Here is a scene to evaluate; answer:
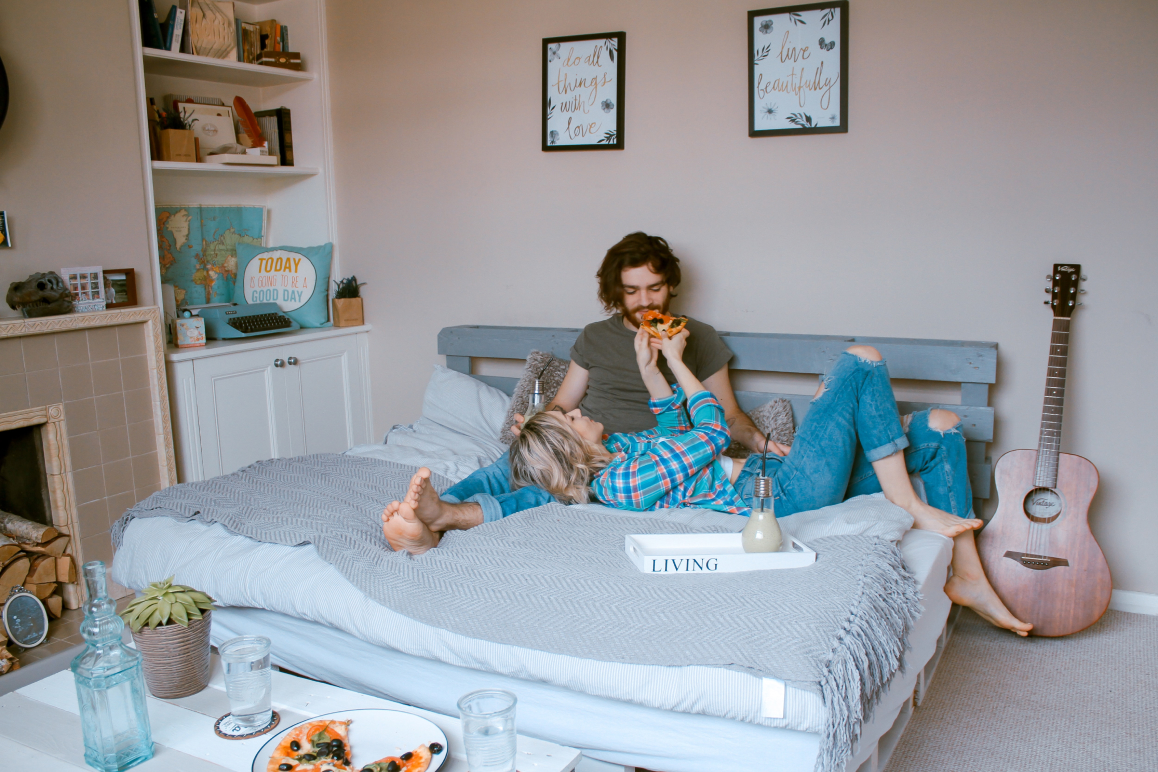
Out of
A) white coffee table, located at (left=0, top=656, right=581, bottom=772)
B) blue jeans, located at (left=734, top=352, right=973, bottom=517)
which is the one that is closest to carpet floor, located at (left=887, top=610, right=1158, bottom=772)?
blue jeans, located at (left=734, top=352, right=973, bottom=517)

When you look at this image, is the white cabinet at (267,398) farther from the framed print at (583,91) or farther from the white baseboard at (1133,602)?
the white baseboard at (1133,602)

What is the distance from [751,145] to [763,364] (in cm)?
71

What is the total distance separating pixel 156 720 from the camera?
4.44 ft

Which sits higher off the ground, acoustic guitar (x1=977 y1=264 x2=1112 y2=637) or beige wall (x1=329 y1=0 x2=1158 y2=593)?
beige wall (x1=329 y1=0 x2=1158 y2=593)

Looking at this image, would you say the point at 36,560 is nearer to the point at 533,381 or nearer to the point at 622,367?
the point at 533,381

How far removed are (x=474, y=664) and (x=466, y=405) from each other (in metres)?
1.49

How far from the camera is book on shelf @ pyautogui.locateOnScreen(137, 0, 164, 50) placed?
2932 mm

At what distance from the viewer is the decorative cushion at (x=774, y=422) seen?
257cm

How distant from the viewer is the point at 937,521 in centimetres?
207

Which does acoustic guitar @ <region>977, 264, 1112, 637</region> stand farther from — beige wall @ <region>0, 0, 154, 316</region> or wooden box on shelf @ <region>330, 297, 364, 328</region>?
beige wall @ <region>0, 0, 154, 316</region>

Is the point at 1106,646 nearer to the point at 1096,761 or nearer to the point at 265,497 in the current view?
the point at 1096,761

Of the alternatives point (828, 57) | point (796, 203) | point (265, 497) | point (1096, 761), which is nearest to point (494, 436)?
point (265, 497)

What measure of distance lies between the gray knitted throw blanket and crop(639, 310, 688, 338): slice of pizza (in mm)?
587

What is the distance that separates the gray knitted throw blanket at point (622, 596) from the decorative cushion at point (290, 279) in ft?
4.89
